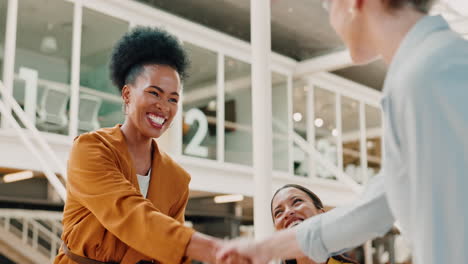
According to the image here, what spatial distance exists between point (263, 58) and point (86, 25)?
548 centimetres

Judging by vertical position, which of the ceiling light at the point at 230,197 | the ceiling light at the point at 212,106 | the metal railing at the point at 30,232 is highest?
the ceiling light at the point at 212,106

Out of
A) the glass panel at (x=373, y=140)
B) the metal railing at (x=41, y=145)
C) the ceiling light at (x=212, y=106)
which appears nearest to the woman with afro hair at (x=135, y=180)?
the metal railing at (x=41, y=145)

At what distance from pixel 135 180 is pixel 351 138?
13.0 meters

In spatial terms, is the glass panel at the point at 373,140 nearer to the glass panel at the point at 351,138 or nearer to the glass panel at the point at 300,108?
the glass panel at the point at 351,138

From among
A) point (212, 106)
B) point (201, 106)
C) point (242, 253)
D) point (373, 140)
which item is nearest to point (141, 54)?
point (242, 253)

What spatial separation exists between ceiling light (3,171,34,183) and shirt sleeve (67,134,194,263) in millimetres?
6426

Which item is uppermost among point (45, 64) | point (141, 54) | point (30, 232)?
point (45, 64)

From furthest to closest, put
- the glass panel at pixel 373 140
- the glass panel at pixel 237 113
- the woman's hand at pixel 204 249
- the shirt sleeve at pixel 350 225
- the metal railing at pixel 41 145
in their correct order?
1. the glass panel at pixel 373 140
2. the glass panel at pixel 237 113
3. the metal railing at pixel 41 145
4. the woman's hand at pixel 204 249
5. the shirt sleeve at pixel 350 225

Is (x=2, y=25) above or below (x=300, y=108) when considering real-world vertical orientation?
above

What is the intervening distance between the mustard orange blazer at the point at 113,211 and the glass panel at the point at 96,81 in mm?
6678

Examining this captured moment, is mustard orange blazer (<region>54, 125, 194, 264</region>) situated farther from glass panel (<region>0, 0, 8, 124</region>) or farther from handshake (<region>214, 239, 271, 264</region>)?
glass panel (<region>0, 0, 8, 124</region>)

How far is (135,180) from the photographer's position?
6.83ft

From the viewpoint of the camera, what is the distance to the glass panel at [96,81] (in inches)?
342

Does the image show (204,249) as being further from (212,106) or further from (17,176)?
(212,106)
